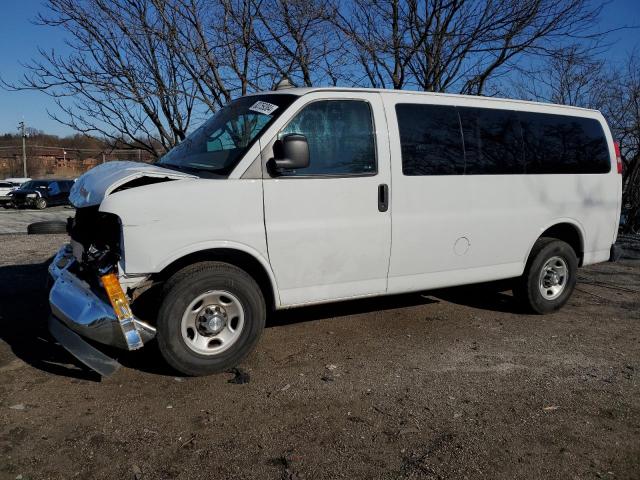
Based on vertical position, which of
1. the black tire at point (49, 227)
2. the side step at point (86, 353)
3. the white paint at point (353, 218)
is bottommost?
the side step at point (86, 353)

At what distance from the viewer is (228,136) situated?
14.4 feet

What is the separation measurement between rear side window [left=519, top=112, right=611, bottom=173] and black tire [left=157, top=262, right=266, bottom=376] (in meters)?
3.17

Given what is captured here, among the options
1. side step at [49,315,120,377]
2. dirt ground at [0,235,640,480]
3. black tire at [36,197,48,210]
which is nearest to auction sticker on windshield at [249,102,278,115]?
dirt ground at [0,235,640,480]

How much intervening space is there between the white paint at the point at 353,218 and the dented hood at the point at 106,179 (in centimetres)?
1

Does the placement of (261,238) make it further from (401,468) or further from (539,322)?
(539,322)

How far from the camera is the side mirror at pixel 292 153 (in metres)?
3.86

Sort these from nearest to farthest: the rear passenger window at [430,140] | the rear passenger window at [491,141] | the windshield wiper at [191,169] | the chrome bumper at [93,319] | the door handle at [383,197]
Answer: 1. the chrome bumper at [93,319]
2. the windshield wiper at [191,169]
3. the door handle at [383,197]
4. the rear passenger window at [430,140]
5. the rear passenger window at [491,141]

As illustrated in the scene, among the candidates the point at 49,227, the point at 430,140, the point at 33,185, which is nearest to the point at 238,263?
the point at 430,140

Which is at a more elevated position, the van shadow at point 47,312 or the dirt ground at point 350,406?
the van shadow at point 47,312

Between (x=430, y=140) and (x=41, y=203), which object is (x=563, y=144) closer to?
(x=430, y=140)

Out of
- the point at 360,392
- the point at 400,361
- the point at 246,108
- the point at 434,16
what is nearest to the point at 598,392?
the point at 400,361

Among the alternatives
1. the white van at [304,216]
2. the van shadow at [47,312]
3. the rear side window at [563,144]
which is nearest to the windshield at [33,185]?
the van shadow at [47,312]

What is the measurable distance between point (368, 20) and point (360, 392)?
7955 mm

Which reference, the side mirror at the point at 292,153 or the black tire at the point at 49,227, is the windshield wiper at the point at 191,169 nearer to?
the side mirror at the point at 292,153
